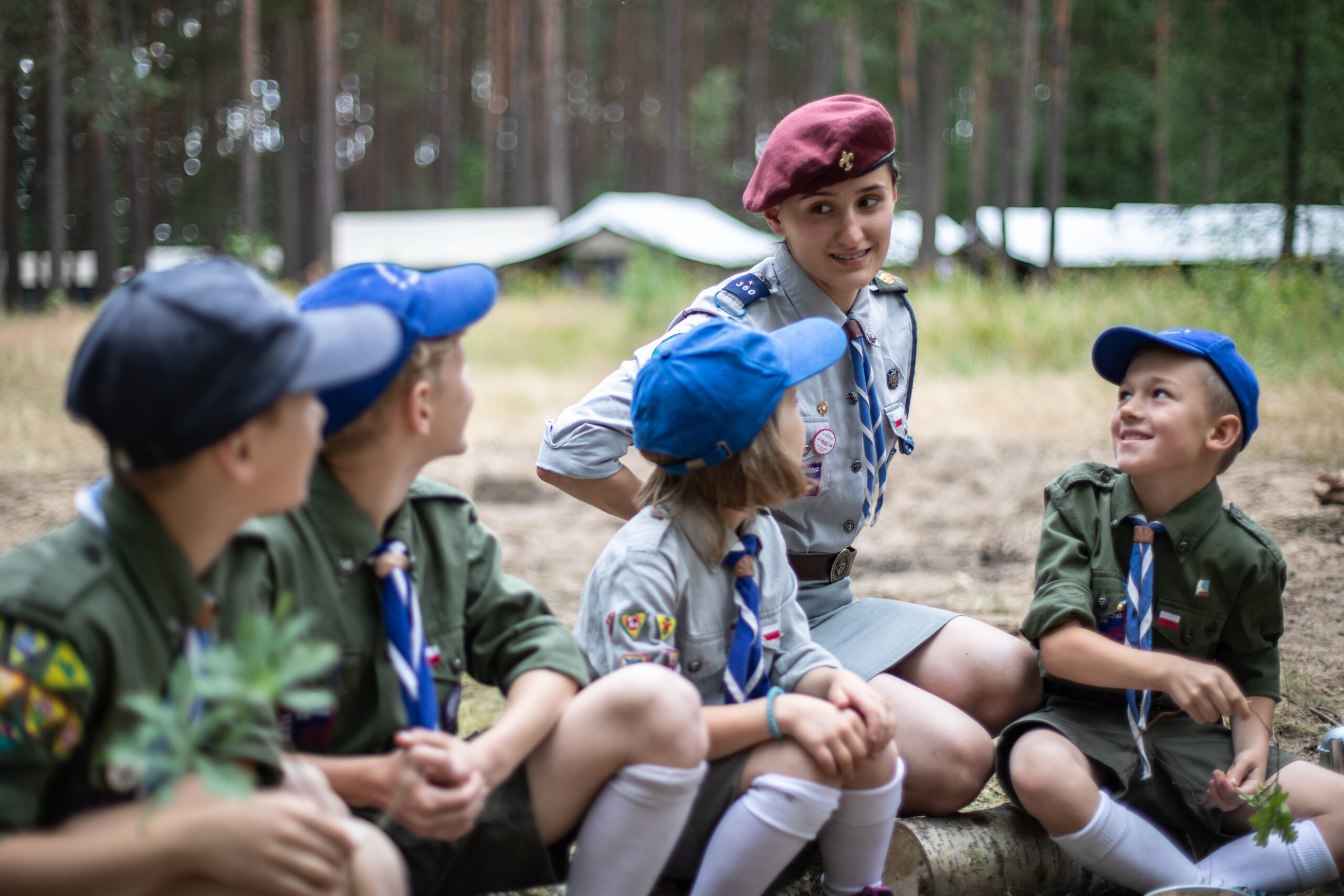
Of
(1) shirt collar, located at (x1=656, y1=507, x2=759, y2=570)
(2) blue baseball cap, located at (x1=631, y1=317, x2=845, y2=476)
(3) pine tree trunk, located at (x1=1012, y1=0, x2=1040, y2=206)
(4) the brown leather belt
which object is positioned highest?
(3) pine tree trunk, located at (x1=1012, y1=0, x2=1040, y2=206)

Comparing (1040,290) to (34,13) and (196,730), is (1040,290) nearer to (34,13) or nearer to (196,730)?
(34,13)

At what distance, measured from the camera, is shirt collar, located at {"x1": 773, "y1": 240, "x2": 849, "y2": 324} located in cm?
244

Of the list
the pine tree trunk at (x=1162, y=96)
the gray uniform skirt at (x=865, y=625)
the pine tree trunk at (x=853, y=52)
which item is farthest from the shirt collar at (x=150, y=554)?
the pine tree trunk at (x=853, y=52)

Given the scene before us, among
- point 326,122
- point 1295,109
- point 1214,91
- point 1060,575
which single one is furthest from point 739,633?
point 326,122

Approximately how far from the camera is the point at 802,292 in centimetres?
244

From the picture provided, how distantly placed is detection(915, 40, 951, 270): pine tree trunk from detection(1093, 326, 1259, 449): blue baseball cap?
16807 millimetres

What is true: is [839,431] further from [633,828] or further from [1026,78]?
[1026,78]

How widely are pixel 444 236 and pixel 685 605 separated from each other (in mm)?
25122

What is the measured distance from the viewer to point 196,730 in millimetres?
982

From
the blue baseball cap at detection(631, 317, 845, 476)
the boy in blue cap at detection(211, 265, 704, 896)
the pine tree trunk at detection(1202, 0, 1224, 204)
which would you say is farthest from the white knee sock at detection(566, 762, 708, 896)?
the pine tree trunk at detection(1202, 0, 1224, 204)

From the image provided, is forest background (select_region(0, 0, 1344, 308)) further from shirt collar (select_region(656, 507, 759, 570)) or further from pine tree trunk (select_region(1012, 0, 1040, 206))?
shirt collar (select_region(656, 507, 759, 570))

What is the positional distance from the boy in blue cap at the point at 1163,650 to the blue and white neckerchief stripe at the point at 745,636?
0.58 m

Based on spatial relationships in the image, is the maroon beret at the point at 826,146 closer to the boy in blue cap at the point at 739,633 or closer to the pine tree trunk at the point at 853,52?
the boy in blue cap at the point at 739,633

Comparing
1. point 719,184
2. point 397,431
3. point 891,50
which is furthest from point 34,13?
point 719,184
